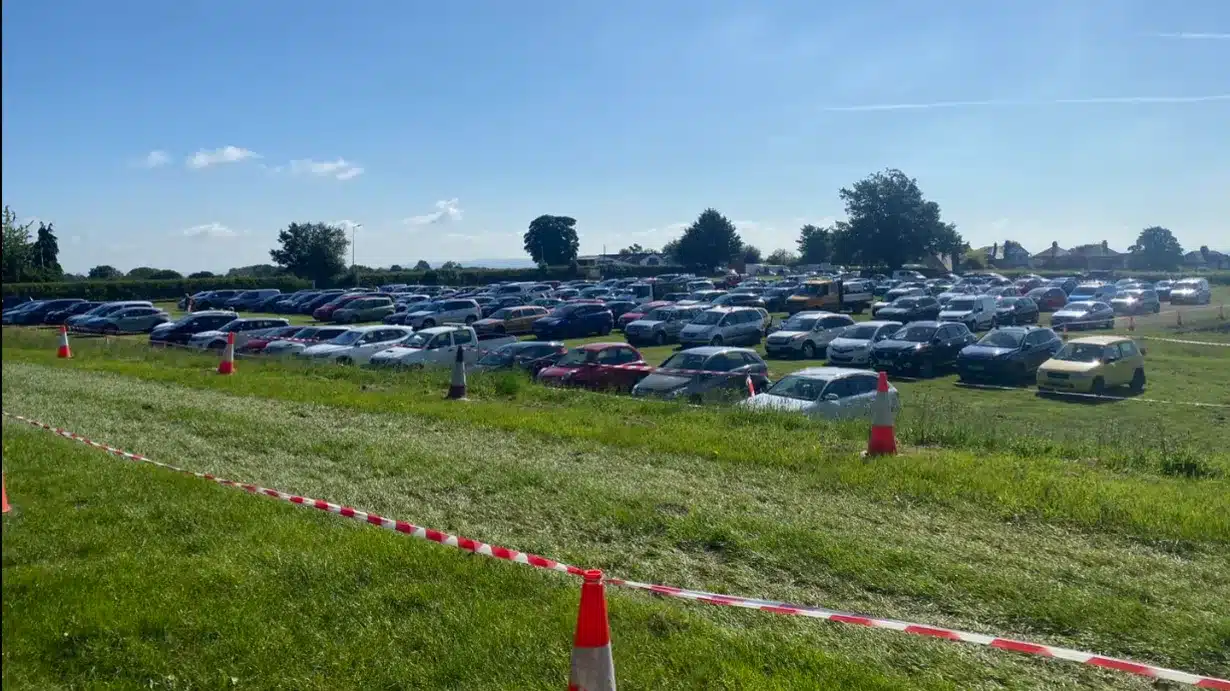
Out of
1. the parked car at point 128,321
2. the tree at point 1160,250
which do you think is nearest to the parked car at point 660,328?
the parked car at point 128,321

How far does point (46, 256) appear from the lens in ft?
251

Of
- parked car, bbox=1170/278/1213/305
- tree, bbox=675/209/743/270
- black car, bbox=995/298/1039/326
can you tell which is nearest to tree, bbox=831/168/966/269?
tree, bbox=675/209/743/270

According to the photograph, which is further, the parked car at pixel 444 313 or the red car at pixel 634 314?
the parked car at pixel 444 313

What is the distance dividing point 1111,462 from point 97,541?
912cm

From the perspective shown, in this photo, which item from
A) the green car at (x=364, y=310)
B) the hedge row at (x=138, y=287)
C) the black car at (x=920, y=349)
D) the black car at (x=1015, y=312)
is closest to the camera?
the black car at (x=920, y=349)

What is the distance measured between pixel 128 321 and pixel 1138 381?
131 feet

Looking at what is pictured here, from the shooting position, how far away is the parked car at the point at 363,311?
166ft

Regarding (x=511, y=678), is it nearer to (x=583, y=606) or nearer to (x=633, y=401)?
(x=583, y=606)

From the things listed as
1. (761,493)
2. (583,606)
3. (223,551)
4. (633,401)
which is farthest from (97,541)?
(633,401)

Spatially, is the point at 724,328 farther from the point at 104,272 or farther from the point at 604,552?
the point at 104,272

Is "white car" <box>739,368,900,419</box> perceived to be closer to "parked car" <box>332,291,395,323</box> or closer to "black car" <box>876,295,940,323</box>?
"black car" <box>876,295,940,323</box>

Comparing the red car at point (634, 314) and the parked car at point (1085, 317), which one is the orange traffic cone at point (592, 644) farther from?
the parked car at point (1085, 317)

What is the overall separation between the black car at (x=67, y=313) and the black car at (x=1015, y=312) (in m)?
43.5

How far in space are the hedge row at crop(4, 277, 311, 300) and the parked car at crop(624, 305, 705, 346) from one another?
40021 millimetres
